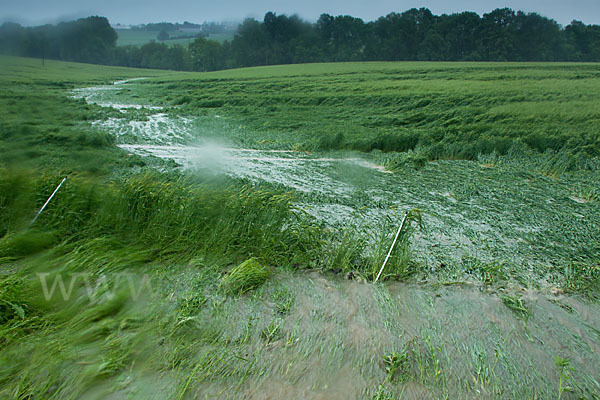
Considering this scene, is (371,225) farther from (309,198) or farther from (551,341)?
(551,341)

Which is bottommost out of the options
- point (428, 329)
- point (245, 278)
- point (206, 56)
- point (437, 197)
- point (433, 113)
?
point (428, 329)

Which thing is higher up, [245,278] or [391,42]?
[391,42]

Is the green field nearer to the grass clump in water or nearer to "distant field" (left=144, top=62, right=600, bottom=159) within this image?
the grass clump in water

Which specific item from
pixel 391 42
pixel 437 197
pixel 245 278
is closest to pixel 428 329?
pixel 245 278

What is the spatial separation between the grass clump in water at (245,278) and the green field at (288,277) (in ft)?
0.04

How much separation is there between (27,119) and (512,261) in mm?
6408

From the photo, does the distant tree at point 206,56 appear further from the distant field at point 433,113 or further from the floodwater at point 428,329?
the floodwater at point 428,329

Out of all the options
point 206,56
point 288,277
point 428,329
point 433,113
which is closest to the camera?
point 428,329

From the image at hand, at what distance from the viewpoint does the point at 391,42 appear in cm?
3591

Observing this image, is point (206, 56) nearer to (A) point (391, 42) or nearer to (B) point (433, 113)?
(A) point (391, 42)

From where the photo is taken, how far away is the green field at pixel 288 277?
2.14m

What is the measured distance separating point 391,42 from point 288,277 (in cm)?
3790

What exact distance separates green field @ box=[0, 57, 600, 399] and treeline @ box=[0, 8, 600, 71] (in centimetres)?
1912

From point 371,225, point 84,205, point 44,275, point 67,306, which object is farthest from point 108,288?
point 371,225
